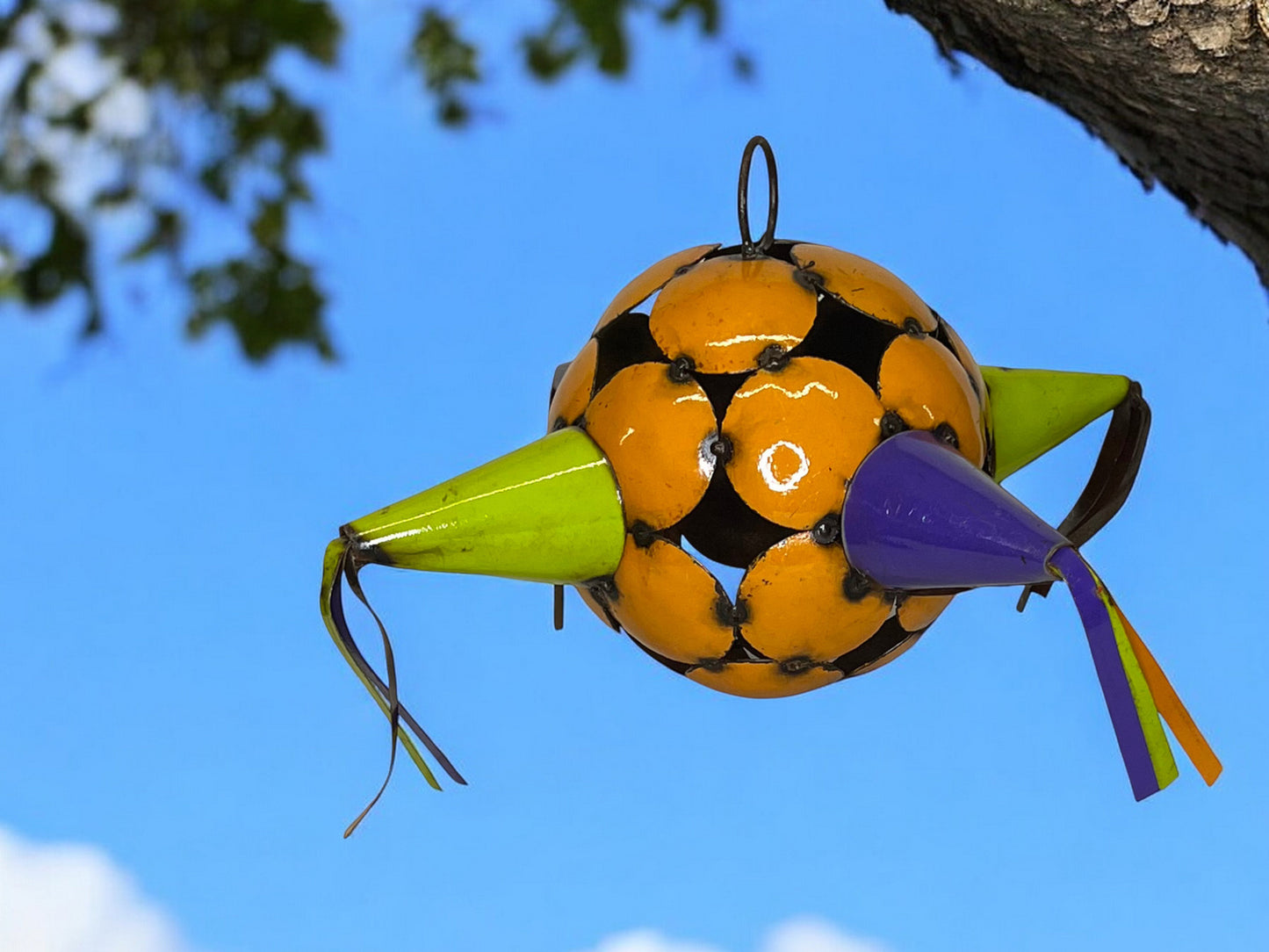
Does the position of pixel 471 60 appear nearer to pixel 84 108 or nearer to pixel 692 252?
pixel 84 108

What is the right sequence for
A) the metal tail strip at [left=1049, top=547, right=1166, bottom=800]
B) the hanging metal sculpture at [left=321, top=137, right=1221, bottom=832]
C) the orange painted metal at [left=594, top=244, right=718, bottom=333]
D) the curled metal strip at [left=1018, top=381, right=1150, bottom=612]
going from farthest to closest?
the curled metal strip at [left=1018, top=381, right=1150, bottom=612] → the orange painted metal at [left=594, top=244, right=718, bottom=333] → the hanging metal sculpture at [left=321, top=137, right=1221, bottom=832] → the metal tail strip at [left=1049, top=547, right=1166, bottom=800]

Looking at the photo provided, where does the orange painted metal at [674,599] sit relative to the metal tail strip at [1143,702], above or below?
above

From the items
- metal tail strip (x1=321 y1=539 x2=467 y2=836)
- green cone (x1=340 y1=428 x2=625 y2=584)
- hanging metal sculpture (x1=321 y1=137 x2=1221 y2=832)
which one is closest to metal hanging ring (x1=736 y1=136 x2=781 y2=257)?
hanging metal sculpture (x1=321 y1=137 x2=1221 y2=832)

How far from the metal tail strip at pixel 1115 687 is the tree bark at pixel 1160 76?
1.58 ft

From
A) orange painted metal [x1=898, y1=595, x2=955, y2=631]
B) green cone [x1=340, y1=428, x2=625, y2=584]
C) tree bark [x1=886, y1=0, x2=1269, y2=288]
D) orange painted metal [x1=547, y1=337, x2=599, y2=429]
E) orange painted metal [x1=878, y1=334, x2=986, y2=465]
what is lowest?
orange painted metal [x1=898, y1=595, x2=955, y2=631]

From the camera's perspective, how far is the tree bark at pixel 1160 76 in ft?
3.78

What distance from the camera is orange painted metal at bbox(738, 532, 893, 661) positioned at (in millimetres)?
1075

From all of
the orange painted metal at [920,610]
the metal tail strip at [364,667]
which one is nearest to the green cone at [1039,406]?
the orange painted metal at [920,610]

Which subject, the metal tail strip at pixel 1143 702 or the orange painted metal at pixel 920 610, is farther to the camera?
the orange painted metal at pixel 920 610

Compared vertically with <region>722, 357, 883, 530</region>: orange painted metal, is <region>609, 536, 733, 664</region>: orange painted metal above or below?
below

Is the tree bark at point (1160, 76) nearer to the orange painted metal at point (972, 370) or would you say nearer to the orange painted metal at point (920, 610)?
the orange painted metal at point (972, 370)

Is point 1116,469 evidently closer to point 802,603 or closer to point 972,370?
point 972,370

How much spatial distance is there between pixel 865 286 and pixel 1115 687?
1.21 feet

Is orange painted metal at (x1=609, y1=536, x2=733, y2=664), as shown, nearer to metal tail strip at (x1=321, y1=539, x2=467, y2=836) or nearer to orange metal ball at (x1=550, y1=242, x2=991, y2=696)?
orange metal ball at (x1=550, y1=242, x2=991, y2=696)
